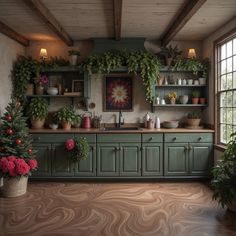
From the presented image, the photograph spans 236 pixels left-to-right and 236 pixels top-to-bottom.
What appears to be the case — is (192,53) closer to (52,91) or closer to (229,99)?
(229,99)

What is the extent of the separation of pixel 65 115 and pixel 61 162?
2.75 feet

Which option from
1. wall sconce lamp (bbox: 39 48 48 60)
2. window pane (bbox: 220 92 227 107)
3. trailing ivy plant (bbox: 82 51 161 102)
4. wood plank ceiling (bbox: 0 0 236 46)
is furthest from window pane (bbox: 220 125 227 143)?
wall sconce lamp (bbox: 39 48 48 60)

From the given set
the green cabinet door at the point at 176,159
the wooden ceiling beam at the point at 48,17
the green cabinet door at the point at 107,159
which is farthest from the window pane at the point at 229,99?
the wooden ceiling beam at the point at 48,17

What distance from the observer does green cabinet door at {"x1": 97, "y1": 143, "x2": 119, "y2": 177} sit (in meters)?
4.50

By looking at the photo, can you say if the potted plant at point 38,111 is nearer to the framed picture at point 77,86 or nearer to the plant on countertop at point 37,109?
the plant on countertop at point 37,109

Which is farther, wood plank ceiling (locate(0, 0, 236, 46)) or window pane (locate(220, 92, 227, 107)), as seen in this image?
window pane (locate(220, 92, 227, 107))

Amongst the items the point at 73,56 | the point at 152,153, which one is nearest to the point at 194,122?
the point at 152,153

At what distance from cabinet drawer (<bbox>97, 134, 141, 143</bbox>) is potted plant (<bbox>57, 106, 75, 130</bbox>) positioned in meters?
0.65

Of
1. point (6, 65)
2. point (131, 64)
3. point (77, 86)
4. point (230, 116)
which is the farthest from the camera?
point (77, 86)

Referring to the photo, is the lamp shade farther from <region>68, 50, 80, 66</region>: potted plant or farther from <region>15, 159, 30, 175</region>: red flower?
<region>15, 159, 30, 175</region>: red flower

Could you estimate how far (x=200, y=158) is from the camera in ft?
14.8

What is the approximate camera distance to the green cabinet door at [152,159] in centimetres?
450

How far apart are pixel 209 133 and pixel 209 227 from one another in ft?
6.57

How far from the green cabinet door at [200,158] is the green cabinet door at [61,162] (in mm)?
2063
